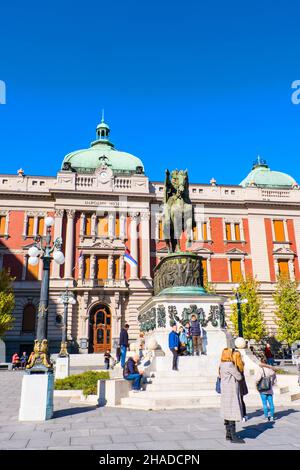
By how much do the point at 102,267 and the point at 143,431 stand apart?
1215 inches

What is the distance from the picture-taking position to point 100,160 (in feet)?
137

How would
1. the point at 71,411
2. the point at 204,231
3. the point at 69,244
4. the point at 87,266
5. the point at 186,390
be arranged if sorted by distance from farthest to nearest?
the point at 204,231
the point at 69,244
the point at 87,266
the point at 186,390
the point at 71,411

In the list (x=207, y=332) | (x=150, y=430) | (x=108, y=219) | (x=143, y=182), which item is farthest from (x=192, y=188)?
(x=150, y=430)

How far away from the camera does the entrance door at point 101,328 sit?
3519 cm

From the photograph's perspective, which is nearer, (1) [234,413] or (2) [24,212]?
(1) [234,413]

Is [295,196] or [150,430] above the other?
[295,196]

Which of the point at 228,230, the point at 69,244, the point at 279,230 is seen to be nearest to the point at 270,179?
the point at 279,230

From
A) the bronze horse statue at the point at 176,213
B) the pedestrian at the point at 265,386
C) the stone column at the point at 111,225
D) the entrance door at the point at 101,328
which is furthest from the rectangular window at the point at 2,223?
the pedestrian at the point at 265,386

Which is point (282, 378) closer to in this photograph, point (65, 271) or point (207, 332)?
point (207, 332)

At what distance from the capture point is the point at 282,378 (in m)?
13.6

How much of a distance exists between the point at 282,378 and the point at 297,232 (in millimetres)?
31026

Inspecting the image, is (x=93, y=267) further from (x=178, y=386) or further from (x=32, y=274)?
(x=178, y=386)

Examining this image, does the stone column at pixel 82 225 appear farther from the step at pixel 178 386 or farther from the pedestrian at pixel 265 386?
the pedestrian at pixel 265 386

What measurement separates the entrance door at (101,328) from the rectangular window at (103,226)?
745cm
